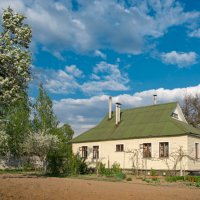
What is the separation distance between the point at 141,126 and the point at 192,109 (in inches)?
977

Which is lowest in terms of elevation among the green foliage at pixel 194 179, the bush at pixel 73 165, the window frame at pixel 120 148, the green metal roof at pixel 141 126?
the green foliage at pixel 194 179

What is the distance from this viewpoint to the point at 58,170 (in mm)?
30734

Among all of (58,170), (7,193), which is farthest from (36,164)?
(7,193)

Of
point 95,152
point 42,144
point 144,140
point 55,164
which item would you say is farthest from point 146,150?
point 42,144

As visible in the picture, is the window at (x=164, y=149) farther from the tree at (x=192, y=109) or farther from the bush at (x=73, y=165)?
the tree at (x=192, y=109)

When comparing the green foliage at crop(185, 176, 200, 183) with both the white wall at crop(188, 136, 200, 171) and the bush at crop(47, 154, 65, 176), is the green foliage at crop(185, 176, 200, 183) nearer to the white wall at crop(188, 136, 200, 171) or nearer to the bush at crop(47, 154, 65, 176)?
the white wall at crop(188, 136, 200, 171)

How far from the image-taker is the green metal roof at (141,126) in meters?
33.0

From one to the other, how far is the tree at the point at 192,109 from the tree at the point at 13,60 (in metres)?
39.2

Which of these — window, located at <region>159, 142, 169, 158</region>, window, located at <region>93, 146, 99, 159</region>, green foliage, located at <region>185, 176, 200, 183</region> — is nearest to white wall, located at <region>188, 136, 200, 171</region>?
window, located at <region>159, 142, 169, 158</region>

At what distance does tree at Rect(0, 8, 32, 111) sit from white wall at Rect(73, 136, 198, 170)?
14.9 meters

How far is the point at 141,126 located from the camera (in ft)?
118

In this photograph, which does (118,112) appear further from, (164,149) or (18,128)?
(18,128)

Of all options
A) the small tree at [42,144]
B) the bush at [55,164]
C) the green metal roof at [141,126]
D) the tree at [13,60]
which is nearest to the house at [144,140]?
the green metal roof at [141,126]

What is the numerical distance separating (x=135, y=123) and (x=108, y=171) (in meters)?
7.29
